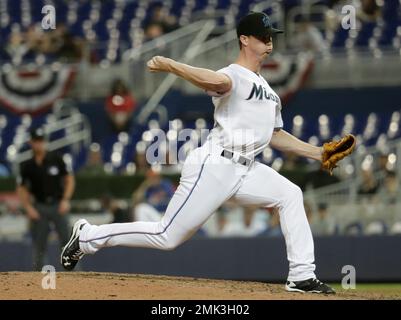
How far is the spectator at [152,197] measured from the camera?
12133 millimetres

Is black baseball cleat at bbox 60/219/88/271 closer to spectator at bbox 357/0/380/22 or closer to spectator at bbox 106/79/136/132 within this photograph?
spectator at bbox 106/79/136/132

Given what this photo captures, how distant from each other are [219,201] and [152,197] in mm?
5794

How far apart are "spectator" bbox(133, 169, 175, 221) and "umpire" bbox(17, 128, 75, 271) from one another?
1111 mm

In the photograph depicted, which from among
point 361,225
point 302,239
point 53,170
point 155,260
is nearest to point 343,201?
point 361,225

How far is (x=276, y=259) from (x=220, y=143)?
591 centimetres

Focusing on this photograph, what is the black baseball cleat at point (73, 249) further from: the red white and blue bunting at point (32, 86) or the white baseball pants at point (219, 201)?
the red white and blue bunting at point (32, 86)

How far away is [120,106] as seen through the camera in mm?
15609

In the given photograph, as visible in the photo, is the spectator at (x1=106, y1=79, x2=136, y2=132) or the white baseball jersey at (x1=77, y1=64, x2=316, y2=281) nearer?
the white baseball jersey at (x1=77, y1=64, x2=316, y2=281)

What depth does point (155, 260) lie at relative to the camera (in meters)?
12.6

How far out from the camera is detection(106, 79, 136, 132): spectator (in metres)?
15.5

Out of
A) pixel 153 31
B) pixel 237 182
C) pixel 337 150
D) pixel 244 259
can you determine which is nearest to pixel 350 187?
pixel 244 259

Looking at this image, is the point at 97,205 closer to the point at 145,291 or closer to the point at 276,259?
the point at 276,259

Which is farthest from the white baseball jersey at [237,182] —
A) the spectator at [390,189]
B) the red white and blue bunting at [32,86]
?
the red white and blue bunting at [32,86]

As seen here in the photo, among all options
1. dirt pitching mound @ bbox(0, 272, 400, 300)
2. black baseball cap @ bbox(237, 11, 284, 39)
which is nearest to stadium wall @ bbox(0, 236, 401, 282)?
dirt pitching mound @ bbox(0, 272, 400, 300)
